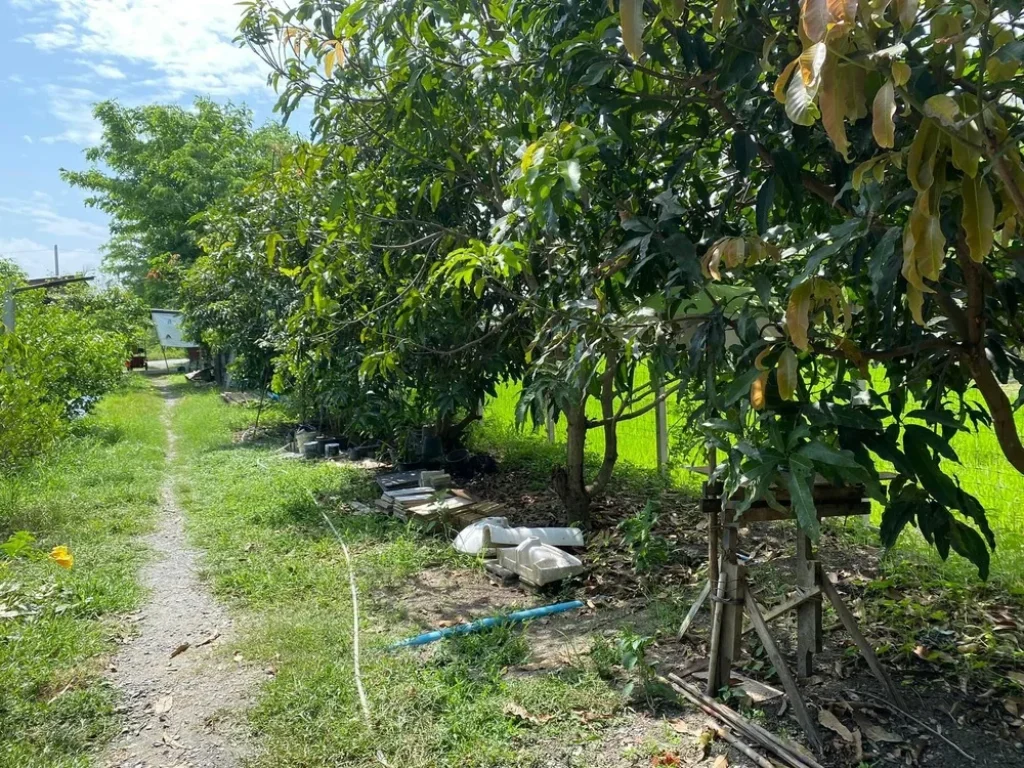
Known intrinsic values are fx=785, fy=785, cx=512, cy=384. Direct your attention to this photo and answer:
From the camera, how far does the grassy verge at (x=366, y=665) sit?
2.81 metres

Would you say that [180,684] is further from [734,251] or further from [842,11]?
[842,11]

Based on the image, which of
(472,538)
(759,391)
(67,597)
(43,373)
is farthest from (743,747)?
(43,373)

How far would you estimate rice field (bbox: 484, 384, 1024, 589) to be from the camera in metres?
4.04

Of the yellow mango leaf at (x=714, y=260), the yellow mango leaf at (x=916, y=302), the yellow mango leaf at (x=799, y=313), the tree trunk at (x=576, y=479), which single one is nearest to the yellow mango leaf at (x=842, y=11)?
the yellow mango leaf at (x=916, y=302)

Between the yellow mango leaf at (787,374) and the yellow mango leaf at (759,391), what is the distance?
0.28ft

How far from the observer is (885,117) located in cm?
117

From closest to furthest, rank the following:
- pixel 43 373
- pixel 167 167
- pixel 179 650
Answer: pixel 179 650 < pixel 43 373 < pixel 167 167

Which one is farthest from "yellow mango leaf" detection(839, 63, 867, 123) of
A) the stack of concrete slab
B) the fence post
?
the fence post

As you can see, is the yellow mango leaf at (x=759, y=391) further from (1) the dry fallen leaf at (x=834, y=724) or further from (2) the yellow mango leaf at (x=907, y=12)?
(1) the dry fallen leaf at (x=834, y=724)

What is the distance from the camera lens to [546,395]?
3.97 meters

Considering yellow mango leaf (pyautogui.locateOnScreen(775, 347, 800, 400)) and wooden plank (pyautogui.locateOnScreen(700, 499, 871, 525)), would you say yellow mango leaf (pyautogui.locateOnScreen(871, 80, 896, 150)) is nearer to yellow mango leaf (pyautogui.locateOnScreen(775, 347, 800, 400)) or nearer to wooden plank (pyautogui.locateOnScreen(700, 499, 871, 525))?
yellow mango leaf (pyautogui.locateOnScreen(775, 347, 800, 400))

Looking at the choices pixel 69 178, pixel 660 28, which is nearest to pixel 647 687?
pixel 660 28

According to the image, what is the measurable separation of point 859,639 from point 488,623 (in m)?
1.74

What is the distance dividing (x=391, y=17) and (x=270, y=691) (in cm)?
289
